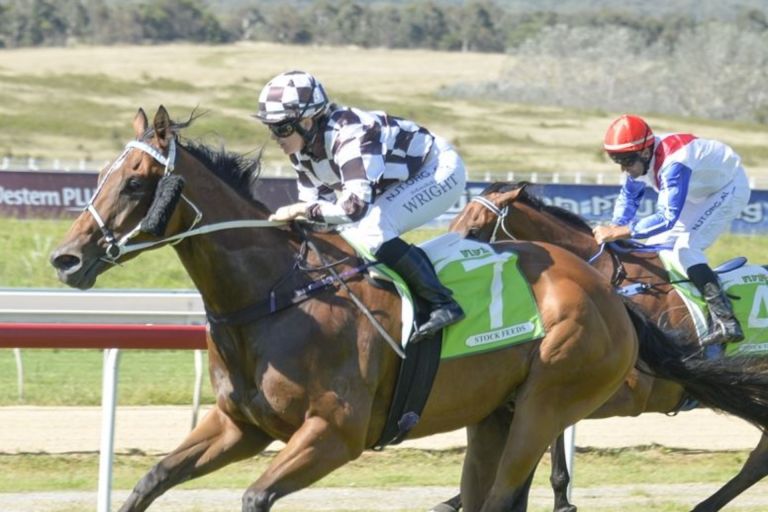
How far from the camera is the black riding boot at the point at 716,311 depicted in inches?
254

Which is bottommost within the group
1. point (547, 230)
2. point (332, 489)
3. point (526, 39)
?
point (526, 39)

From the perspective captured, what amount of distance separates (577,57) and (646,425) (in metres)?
66.4

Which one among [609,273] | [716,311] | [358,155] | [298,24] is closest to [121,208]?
[358,155]

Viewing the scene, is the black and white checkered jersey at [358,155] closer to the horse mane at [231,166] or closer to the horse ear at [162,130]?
the horse mane at [231,166]

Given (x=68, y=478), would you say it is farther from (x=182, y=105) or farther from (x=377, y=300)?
(x=182, y=105)

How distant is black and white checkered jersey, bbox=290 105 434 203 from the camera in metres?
4.89

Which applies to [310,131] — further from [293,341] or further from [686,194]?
[686,194]

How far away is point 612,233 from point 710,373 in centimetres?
93

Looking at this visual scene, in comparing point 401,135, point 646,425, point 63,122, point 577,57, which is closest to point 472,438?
point 401,135

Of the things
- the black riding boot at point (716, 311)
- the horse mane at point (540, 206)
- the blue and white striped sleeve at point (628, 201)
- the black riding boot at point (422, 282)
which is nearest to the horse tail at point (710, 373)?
the black riding boot at point (716, 311)

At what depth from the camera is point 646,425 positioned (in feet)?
28.4

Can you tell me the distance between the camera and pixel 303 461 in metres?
4.72

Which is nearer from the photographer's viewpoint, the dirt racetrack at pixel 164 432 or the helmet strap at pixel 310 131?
the helmet strap at pixel 310 131

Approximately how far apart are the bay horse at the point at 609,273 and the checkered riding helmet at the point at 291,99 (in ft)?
6.10
